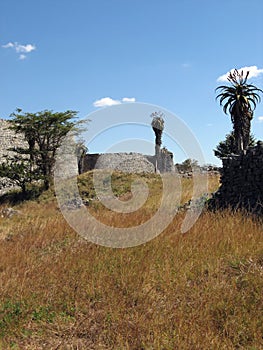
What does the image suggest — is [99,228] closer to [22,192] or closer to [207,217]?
[207,217]

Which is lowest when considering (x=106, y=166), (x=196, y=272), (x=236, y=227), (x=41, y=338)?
(x=41, y=338)

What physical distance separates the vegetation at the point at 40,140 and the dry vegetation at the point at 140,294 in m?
18.2

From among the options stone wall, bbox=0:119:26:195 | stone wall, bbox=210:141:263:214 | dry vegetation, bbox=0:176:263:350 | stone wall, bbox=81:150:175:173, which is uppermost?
stone wall, bbox=0:119:26:195

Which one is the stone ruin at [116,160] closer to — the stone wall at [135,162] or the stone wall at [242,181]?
the stone wall at [135,162]

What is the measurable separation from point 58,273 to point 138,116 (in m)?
4.20

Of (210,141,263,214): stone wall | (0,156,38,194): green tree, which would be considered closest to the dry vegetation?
(210,141,263,214): stone wall

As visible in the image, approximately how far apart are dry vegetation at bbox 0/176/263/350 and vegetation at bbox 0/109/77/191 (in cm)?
1820

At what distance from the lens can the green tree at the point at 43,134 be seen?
2455 centimetres

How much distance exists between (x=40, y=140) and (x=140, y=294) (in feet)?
73.1

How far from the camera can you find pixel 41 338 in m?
3.66

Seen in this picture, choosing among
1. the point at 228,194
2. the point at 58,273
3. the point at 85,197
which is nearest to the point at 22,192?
the point at 85,197

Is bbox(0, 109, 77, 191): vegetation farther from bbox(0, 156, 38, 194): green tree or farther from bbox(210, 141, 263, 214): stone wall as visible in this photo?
bbox(210, 141, 263, 214): stone wall

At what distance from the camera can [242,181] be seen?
33.3 ft

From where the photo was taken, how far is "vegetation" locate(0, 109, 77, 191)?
24203 millimetres
